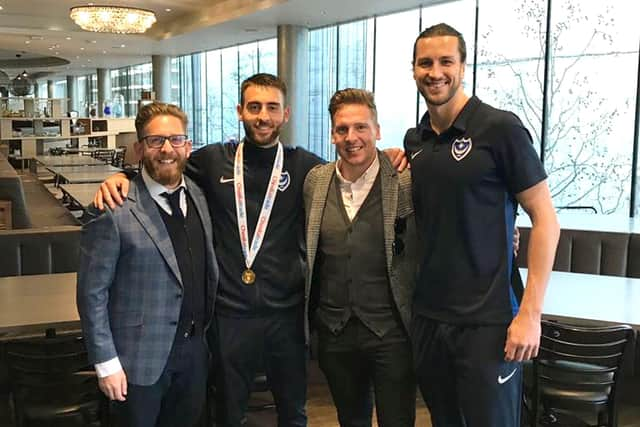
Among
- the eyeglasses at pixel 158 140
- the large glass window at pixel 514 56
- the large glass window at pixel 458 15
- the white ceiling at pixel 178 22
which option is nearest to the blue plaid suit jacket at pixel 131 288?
the eyeglasses at pixel 158 140

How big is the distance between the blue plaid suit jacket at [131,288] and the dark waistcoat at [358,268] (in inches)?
20.5

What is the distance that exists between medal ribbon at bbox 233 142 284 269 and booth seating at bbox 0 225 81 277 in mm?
2573

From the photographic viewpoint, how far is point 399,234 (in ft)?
7.29

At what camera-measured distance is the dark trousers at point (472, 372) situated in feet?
6.47

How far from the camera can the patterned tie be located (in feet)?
7.04

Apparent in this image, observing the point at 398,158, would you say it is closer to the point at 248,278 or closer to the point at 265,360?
the point at 248,278

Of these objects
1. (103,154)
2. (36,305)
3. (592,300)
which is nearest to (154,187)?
(36,305)

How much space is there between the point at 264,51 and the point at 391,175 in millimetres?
13817

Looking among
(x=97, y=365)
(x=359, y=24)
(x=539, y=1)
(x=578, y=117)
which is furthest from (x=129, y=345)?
(x=359, y=24)

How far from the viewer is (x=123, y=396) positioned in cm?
204

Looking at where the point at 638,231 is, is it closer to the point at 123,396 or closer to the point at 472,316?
the point at 472,316

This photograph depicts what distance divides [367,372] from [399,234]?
508 millimetres

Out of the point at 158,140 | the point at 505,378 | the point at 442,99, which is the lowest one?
the point at 505,378

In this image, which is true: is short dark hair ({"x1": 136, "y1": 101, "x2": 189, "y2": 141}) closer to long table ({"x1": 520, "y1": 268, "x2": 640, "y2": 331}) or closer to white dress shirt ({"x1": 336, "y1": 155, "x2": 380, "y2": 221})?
white dress shirt ({"x1": 336, "y1": 155, "x2": 380, "y2": 221})
